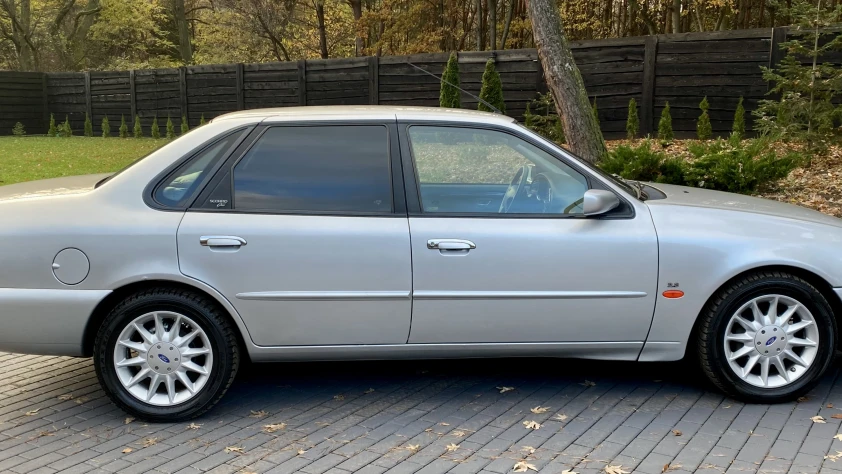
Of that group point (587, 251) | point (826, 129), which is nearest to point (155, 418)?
point (587, 251)

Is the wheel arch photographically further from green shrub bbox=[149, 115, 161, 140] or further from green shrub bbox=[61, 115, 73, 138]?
green shrub bbox=[61, 115, 73, 138]

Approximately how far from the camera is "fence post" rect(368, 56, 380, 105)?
1950 cm

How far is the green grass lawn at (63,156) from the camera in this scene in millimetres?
14914

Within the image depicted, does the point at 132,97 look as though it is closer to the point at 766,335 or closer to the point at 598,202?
the point at 598,202

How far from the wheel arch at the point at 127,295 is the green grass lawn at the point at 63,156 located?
1080cm

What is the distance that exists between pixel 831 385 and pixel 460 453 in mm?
2518

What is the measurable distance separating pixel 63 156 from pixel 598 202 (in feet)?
57.9

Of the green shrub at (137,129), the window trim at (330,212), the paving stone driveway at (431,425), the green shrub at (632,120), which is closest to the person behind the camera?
the paving stone driveway at (431,425)

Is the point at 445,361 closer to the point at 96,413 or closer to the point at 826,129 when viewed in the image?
the point at 96,413

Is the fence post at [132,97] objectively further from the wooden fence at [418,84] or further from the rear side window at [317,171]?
the rear side window at [317,171]

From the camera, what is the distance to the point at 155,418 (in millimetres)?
4016

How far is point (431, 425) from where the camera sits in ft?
13.0

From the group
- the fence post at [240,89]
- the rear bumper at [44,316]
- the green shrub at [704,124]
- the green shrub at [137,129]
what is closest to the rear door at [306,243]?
the rear bumper at [44,316]

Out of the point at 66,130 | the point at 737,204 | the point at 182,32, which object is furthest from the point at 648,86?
the point at 182,32
